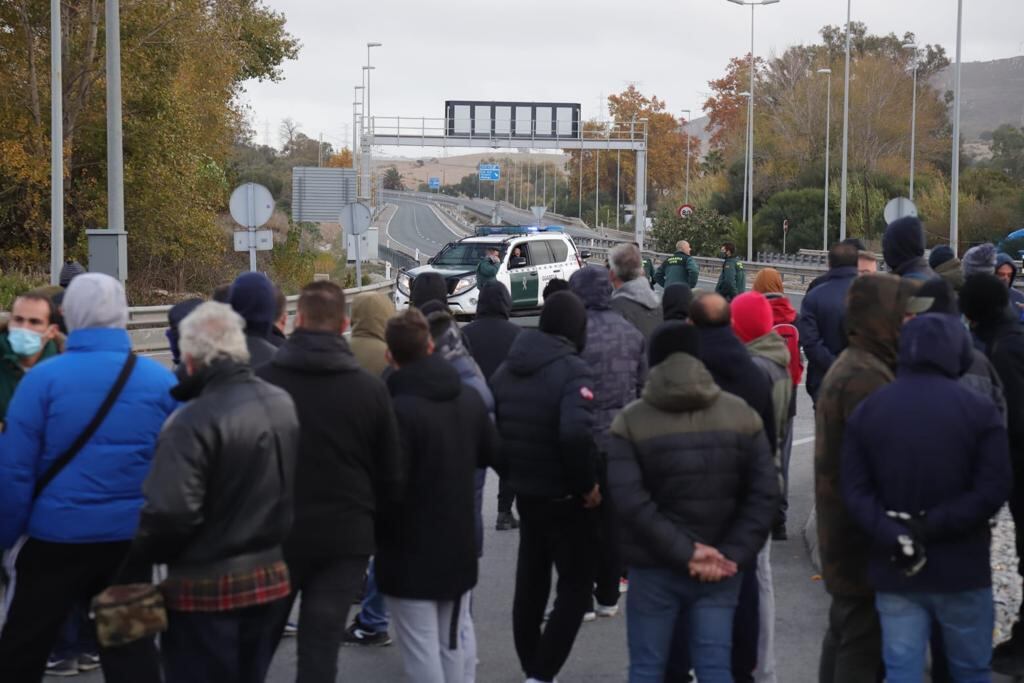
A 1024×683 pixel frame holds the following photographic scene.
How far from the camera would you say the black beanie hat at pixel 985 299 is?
6754 millimetres

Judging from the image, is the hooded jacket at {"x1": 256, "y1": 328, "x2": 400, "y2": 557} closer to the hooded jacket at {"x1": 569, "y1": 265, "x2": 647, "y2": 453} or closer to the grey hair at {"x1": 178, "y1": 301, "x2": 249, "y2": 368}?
the grey hair at {"x1": 178, "y1": 301, "x2": 249, "y2": 368}

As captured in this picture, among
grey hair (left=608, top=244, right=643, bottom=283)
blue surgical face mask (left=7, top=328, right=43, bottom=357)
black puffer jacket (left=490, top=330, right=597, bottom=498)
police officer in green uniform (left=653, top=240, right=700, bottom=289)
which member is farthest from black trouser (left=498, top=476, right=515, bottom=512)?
police officer in green uniform (left=653, top=240, right=700, bottom=289)

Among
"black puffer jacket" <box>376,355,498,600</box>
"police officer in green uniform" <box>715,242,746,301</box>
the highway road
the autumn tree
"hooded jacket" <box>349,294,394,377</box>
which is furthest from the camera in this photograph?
the highway road

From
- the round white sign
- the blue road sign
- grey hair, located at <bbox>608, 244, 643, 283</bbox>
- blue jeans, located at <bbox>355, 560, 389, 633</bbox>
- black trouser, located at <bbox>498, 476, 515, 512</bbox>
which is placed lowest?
blue jeans, located at <bbox>355, 560, 389, 633</bbox>

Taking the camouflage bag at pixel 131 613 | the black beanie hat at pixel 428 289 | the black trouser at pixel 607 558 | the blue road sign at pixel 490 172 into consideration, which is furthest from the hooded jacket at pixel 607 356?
the blue road sign at pixel 490 172

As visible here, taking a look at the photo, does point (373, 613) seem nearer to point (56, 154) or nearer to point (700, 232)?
point (56, 154)

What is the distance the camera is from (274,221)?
4903cm

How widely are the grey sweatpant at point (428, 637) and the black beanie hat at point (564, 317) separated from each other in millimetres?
1396

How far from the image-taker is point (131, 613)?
4.85 metres

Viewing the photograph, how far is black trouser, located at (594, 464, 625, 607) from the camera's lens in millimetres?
7145

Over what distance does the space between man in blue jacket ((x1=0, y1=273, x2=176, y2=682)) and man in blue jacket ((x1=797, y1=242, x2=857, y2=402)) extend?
220 inches

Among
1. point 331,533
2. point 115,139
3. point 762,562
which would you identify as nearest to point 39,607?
point 331,533

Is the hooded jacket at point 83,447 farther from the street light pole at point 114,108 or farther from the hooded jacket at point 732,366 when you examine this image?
the street light pole at point 114,108

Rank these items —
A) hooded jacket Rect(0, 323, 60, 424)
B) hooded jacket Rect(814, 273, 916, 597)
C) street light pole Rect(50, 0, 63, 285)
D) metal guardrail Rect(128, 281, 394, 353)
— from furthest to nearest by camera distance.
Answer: street light pole Rect(50, 0, 63, 285)
metal guardrail Rect(128, 281, 394, 353)
hooded jacket Rect(0, 323, 60, 424)
hooded jacket Rect(814, 273, 916, 597)
